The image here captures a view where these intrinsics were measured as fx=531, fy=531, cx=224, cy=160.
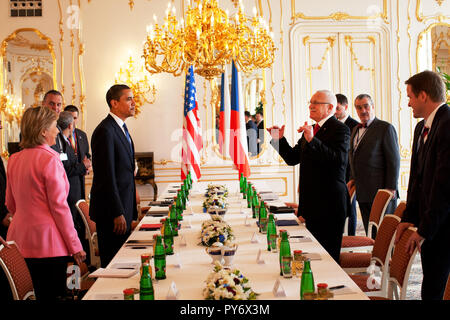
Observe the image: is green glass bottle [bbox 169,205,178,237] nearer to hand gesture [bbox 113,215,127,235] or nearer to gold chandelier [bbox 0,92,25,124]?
hand gesture [bbox 113,215,127,235]

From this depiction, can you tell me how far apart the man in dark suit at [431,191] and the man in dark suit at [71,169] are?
3.75m

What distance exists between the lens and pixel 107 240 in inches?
178

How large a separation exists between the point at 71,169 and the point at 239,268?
11.8 ft

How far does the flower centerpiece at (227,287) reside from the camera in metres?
2.14

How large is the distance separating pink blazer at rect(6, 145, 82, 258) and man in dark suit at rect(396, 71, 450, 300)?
7.07 ft

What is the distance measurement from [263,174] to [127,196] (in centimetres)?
517

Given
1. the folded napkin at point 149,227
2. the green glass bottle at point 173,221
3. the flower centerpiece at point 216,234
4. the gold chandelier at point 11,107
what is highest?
the gold chandelier at point 11,107

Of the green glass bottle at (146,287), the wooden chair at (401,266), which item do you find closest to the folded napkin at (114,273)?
→ the green glass bottle at (146,287)

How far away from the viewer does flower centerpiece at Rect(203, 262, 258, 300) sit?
2.14 meters

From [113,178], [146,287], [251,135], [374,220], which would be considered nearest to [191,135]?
[251,135]

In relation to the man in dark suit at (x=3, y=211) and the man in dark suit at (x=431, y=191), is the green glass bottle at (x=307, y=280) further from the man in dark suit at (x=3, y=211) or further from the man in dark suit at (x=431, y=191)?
the man in dark suit at (x=3, y=211)

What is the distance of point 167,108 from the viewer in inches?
372
